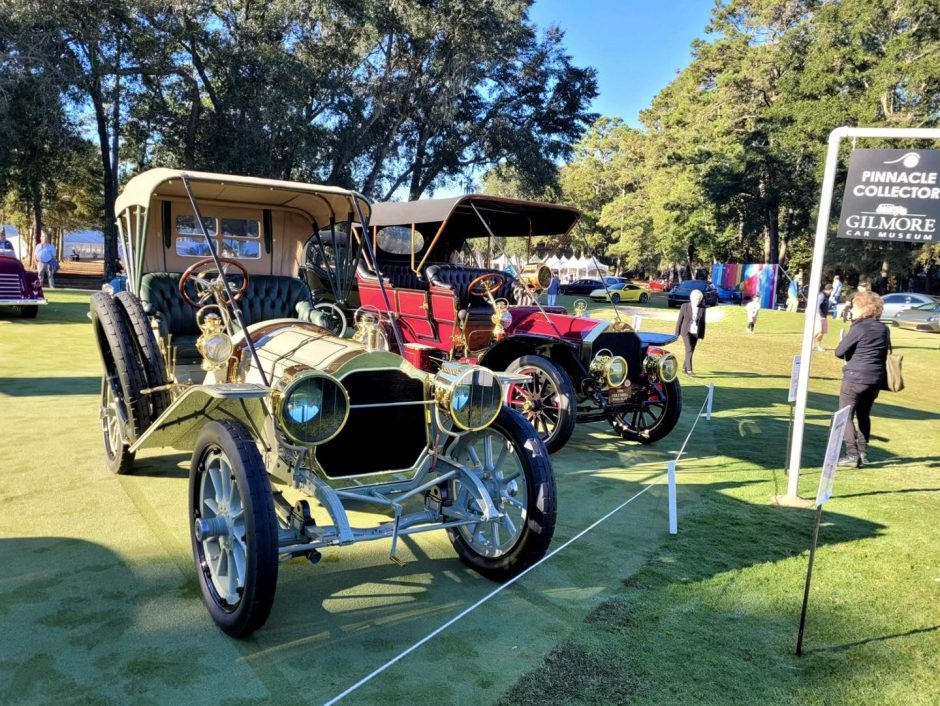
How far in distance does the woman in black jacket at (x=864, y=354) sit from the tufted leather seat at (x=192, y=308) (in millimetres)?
4620

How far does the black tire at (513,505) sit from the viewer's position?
3.14m

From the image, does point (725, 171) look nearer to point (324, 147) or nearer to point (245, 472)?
point (324, 147)

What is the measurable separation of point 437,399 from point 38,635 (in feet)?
6.46

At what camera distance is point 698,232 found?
38.2 meters

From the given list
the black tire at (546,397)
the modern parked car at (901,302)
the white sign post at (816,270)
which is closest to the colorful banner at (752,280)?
the modern parked car at (901,302)

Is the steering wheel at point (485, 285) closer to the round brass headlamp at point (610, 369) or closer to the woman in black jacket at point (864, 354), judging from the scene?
the round brass headlamp at point (610, 369)

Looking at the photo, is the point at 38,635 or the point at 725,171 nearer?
the point at 38,635

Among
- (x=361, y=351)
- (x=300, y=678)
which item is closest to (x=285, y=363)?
(x=361, y=351)

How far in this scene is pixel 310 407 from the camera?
2838 mm

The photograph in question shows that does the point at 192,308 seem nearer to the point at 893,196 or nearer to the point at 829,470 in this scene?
the point at 829,470

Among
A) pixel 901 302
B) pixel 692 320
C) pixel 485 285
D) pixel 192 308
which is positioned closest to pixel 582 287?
pixel 901 302

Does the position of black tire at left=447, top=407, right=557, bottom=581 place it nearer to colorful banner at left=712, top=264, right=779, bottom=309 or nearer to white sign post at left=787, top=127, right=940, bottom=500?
white sign post at left=787, top=127, right=940, bottom=500

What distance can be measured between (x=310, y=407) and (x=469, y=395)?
30.0 inches

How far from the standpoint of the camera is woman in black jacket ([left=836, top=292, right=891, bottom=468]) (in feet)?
18.2
